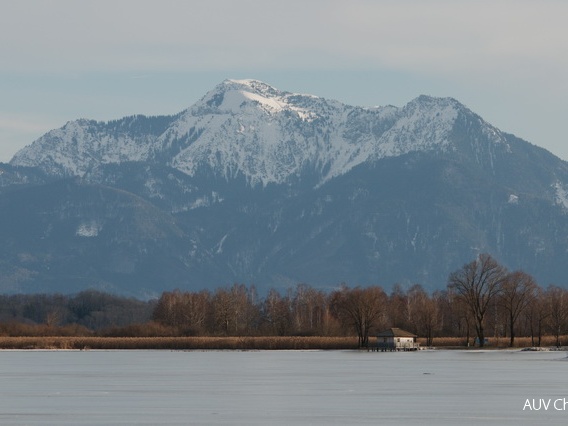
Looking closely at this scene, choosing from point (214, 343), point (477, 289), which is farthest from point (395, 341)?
point (214, 343)

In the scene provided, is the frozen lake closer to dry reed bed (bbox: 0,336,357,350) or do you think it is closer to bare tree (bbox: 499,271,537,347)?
dry reed bed (bbox: 0,336,357,350)

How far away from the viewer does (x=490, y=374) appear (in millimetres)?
106875

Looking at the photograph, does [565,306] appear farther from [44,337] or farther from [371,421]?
[371,421]

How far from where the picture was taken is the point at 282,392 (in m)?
85.9

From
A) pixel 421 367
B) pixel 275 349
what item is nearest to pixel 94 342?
pixel 275 349

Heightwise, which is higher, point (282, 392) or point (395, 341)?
point (395, 341)

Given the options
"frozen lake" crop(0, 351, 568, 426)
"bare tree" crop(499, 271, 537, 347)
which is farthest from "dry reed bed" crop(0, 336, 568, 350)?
"frozen lake" crop(0, 351, 568, 426)

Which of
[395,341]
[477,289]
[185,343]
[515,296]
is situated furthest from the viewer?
[515,296]

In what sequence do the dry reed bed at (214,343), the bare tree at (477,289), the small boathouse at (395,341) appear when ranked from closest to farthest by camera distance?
1. the small boathouse at (395,341)
2. the bare tree at (477,289)
3. the dry reed bed at (214,343)

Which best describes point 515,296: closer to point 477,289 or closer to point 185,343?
point 477,289

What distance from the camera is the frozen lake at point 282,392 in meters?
69.2

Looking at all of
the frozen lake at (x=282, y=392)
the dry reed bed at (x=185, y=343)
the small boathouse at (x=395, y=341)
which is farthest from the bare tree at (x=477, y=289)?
the frozen lake at (x=282, y=392)

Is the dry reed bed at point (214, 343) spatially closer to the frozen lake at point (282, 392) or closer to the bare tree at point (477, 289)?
the bare tree at point (477, 289)

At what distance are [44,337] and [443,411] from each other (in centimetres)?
13390
